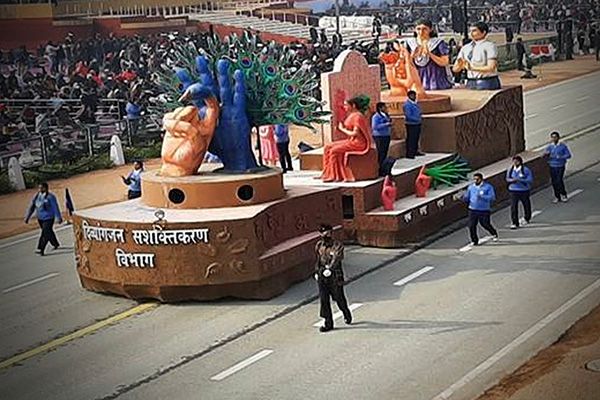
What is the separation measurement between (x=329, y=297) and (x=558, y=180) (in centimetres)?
1021

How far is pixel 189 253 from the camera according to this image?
18703 mm

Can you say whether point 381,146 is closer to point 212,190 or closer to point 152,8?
point 212,190

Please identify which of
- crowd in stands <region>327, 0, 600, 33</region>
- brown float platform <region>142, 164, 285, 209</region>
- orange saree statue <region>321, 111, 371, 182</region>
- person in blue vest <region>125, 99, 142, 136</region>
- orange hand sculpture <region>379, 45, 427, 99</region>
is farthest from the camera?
crowd in stands <region>327, 0, 600, 33</region>

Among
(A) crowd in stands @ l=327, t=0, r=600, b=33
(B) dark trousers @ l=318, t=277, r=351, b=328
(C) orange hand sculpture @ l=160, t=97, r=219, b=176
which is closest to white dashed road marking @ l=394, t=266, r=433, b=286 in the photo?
(B) dark trousers @ l=318, t=277, r=351, b=328

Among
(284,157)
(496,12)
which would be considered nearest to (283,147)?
(284,157)

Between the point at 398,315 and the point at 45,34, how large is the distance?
1877 centimetres

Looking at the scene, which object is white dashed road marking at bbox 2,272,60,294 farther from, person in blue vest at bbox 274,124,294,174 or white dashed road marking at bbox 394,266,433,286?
white dashed road marking at bbox 394,266,433,286

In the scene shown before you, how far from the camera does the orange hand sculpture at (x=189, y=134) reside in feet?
66.6

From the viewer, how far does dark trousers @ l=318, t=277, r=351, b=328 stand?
55.8 ft

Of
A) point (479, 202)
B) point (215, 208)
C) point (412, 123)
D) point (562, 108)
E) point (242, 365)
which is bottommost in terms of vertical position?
point (242, 365)

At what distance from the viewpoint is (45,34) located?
33750 mm

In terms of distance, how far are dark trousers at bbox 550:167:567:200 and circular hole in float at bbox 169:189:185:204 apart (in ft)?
30.3

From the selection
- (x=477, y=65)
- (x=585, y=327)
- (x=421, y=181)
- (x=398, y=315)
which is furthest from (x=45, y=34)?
(x=585, y=327)

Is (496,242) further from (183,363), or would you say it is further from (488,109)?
(183,363)
